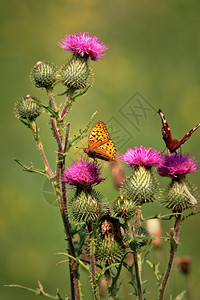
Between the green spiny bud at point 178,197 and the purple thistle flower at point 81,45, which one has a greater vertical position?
the purple thistle flower at point 81,45

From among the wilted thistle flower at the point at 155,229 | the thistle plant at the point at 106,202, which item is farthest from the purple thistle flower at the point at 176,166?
the wilted thistle flower at the point at 155,229

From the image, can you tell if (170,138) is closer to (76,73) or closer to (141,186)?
(141,186)

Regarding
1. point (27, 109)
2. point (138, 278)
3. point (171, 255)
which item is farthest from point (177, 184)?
point (27, 109)

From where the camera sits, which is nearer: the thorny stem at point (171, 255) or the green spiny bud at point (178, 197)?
the thorny stem at point (171, 255)

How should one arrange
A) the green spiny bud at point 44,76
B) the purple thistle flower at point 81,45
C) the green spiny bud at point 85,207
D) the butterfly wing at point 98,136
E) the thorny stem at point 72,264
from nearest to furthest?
the thorny stem at point 72,264, the green spiny bud at point 85,207, the butterfly wing at point 98,136, the green spiny bud at point 44,76, the purple thistle flower at point 81,45

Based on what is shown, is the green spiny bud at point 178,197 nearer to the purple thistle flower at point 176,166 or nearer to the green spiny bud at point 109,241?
the purple thistle flower at point 176,166

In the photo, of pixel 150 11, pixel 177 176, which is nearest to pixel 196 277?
pixel 177 176
